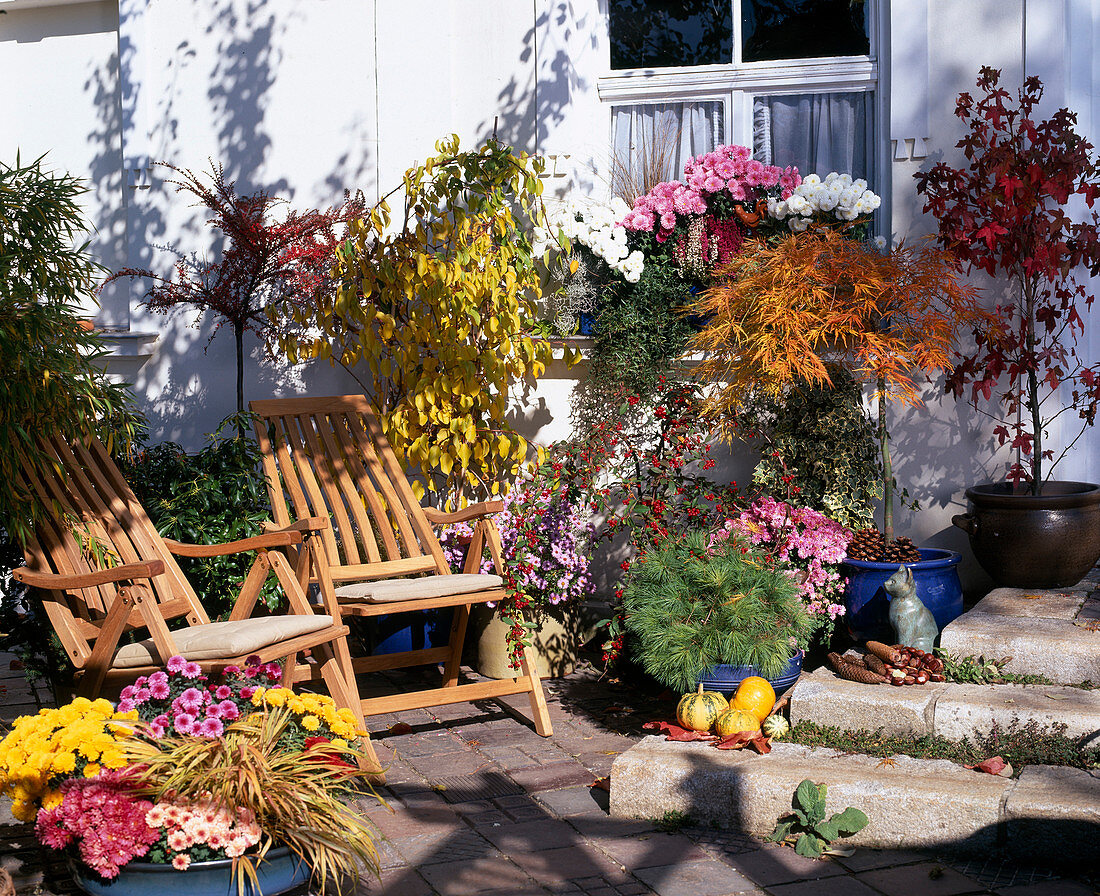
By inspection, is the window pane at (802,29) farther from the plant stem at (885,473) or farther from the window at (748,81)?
the plant stem at (885,473)

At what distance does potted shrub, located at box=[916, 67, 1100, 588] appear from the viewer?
4387mm

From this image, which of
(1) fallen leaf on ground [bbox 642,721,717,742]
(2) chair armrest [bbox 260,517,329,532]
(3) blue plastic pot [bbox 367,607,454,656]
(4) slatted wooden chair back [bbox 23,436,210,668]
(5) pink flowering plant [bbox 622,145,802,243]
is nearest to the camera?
(1) fallen leaf on ground [bbox 642,721,717,742]

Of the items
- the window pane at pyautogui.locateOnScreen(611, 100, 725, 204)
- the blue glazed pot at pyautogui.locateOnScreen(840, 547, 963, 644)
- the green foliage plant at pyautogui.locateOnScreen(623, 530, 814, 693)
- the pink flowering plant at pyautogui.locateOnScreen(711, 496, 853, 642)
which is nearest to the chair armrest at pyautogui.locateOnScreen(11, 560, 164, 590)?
the green foliage plant at pyautogui.locateOnScreen(623, 530, 814, 693)

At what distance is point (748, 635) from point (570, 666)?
1.22 meters

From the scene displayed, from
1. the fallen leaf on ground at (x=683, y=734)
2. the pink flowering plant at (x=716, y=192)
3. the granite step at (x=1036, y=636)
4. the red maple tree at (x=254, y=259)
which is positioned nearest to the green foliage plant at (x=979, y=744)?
the fallen leaf on ground at (x=683, y=734)

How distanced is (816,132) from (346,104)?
228 cm

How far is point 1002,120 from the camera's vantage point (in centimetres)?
458

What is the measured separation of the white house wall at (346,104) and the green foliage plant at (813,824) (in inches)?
81.5

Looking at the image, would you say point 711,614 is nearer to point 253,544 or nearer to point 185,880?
point 253,544

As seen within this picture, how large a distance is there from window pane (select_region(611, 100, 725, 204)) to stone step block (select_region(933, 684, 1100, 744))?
9.07 ft

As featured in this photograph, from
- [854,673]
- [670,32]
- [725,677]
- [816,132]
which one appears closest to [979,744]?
[854,673]

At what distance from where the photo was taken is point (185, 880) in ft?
8.86

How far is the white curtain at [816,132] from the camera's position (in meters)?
5.16

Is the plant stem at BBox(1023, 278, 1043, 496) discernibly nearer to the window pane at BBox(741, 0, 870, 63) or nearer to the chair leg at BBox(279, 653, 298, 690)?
the window pane at BBox(741, 0, 870, 63)
